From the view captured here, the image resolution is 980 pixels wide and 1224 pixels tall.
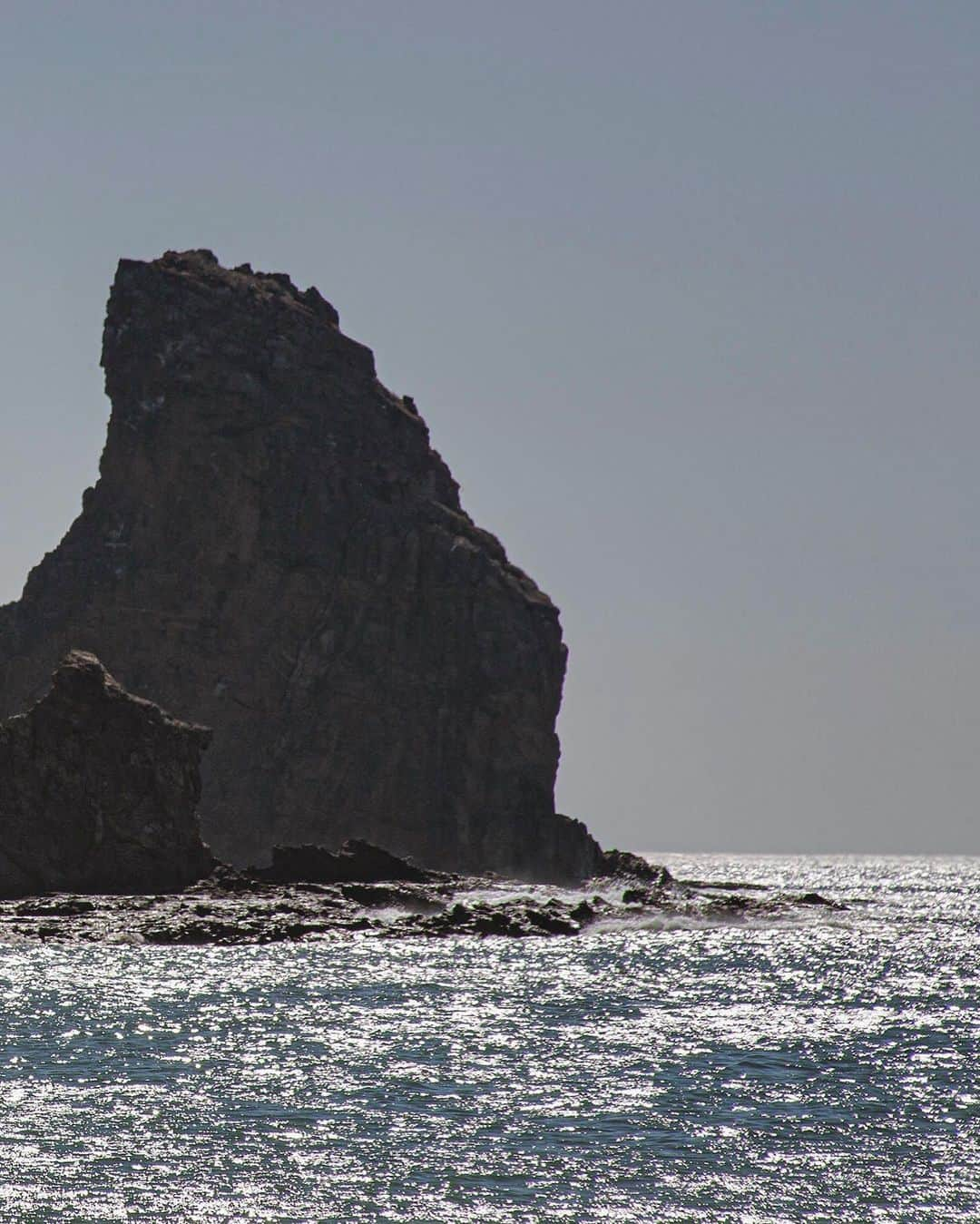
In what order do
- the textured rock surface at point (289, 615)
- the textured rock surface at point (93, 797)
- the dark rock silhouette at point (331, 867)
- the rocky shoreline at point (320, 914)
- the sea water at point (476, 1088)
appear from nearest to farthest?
the sea water at point (476, 1088), the rocky shoreline at point (320, 914), the textured rock surface at point (93, 797), the dark rock silhouette at point (331, 867), the textured rock surface at point (289, 615)

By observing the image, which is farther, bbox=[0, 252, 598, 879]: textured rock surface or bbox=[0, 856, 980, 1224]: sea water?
bbox=[0, 252, 598, 879]: textured rock surface

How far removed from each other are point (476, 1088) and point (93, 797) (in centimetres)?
5875

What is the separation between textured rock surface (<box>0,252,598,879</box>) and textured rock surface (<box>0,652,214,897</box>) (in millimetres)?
50298

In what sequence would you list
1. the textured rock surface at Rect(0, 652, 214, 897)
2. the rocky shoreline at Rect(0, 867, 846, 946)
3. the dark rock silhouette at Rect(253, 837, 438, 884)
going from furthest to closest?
the dark rock silhouette at Rect(253, 837, 438, 884) → the textured rock surface at Rect(0, 652, 214, 897) → the rocky shoreline at Rect(0, 867, 846, 946)

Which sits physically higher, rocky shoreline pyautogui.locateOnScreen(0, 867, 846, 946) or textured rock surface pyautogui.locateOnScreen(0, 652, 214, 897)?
textured rock surface pyautogui.locateOnScreen(0, 652, 214, 897)

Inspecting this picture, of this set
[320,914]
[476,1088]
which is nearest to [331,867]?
[320,914]

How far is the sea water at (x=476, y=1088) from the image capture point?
2940 centimetres

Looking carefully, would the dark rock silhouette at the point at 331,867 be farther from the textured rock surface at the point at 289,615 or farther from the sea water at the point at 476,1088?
the textured rock surface at the point at 289,615

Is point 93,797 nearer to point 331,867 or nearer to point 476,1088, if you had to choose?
point 331,867

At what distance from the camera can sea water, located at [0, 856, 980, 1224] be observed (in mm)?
29395

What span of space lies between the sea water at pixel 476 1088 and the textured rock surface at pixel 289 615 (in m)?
73.8

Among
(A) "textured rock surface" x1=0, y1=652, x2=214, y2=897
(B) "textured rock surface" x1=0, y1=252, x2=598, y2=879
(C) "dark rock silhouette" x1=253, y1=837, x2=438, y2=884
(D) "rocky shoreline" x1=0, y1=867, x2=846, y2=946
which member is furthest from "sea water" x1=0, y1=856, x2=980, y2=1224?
(B) "textured rock surface" x1=0, y1=252, x2=598, y2=879

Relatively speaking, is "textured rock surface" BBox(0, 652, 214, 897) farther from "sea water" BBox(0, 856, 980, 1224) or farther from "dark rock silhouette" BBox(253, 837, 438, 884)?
"sea water" BBox(0, 856, 980, 1224)

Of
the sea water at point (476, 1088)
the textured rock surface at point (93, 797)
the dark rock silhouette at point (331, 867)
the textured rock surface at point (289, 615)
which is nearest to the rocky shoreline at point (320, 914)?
the dark rock silhouette at point (331, 867)
